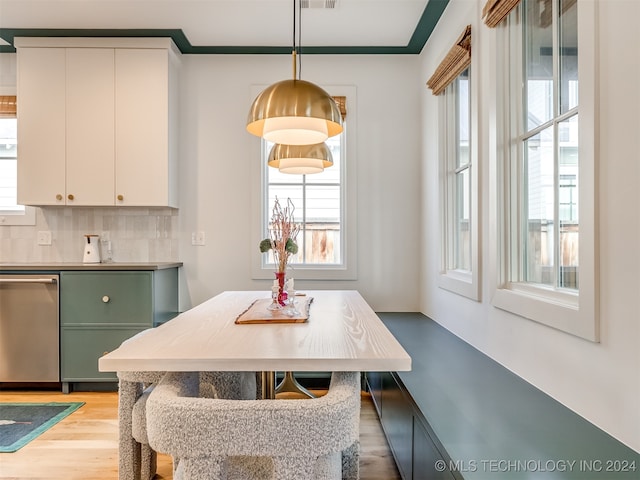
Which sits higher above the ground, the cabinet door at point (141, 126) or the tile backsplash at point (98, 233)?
the cabinet door at point (141, 126)

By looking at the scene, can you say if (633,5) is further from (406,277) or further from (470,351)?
(406,277)

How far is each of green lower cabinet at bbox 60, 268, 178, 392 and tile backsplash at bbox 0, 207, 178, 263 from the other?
0.49 m

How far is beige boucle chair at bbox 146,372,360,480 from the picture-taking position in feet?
3.16

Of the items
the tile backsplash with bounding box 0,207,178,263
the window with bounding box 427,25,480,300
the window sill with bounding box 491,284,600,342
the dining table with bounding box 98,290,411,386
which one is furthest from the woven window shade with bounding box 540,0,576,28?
the tile backsplash with bounding box 0,207,178,263

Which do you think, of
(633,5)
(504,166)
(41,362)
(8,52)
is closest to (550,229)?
(504,166)

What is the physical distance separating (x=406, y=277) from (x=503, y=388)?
1.90 meters

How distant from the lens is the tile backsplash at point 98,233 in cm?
345

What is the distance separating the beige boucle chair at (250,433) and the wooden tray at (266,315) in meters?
0.76

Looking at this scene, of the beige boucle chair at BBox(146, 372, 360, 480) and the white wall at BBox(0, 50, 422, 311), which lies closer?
the beige boucle chair at BBox(146, 372, 360, 480)

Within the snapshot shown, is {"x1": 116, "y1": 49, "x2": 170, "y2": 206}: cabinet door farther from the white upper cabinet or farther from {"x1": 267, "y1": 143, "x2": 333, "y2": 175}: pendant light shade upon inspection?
{"x1": 267, "y1": 143, "x2": 333, "y2": 175}: pendant light shade

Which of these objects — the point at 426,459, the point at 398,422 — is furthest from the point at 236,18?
the point at 426,459

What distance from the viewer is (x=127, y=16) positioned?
295 cm

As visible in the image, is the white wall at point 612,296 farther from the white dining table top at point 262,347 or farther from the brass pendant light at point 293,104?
the brass pendant light at point 293,104

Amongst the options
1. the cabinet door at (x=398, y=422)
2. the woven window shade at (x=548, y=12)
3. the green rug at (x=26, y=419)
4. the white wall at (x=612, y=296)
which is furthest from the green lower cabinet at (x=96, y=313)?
the woven window shade at (x=548, y=12)
